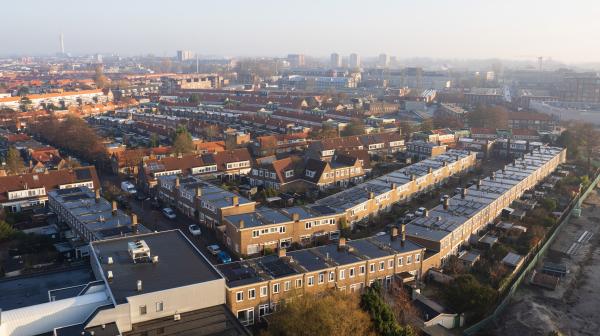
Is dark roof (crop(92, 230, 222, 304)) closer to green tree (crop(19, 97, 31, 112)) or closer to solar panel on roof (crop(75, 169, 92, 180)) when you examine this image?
solar panel on roof (crop(75, 169, 92, 180))

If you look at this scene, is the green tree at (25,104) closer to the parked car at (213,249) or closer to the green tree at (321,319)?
the parked car at (213,249)

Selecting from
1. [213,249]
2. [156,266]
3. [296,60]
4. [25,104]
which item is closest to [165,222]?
[213,249]

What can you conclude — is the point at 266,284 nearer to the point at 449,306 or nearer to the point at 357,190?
the point at 449,306

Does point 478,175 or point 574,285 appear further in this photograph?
point 478,175

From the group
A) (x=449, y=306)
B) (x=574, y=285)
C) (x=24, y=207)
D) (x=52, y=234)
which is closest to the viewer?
(x=449, y=306)

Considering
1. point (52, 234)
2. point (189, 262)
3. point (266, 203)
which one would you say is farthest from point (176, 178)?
point (189, 262)

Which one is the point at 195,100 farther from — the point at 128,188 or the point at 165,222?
the point at 165,222
